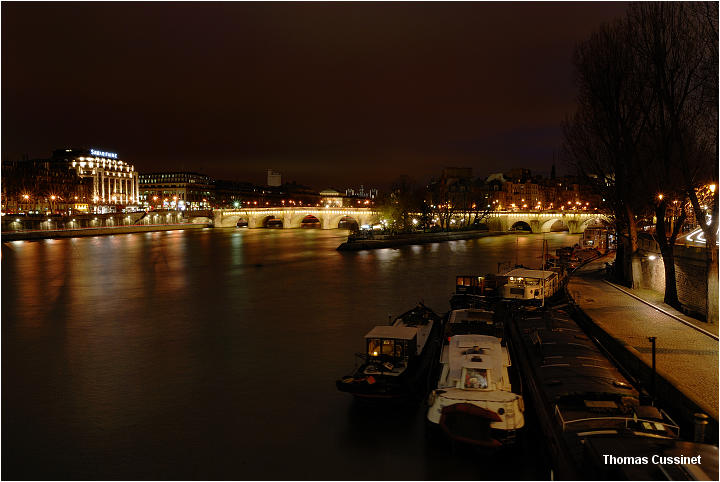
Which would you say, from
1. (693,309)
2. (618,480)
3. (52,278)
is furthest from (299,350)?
(52,278)

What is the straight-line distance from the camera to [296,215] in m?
74.2

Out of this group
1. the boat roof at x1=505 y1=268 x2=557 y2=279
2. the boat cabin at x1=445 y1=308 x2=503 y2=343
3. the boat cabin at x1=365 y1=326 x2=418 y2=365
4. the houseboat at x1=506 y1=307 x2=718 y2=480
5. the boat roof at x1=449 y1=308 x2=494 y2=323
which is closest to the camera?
the houseboat at x1=506 y1=307 x2=718 y2=480

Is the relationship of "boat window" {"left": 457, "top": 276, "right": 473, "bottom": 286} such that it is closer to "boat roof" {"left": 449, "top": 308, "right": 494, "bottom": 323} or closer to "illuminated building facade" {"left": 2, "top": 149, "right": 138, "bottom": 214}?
"boat roof" {"left": 449, "top": 308, "right": 494, "bottom": 323}

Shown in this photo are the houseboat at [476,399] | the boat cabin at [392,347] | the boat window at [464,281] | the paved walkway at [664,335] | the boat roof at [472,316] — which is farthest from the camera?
the boat window at [464,281]

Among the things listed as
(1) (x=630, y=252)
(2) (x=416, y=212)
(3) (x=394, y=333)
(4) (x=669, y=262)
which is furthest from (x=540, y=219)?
(3) (x=394, y=333)

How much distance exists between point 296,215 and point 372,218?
13.7m

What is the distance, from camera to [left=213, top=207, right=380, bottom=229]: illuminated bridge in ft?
222

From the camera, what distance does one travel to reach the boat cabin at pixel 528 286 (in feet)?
53.3

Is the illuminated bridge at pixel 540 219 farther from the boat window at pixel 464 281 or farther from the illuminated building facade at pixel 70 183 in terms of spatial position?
the illuminated building facade at pixel 70 183

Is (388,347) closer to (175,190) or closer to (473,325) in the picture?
(473,325)

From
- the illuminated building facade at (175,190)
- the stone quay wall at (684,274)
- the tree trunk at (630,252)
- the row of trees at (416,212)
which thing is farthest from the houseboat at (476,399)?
the illuminated building facade at (175,190)

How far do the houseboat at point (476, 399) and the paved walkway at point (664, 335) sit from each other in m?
2.42

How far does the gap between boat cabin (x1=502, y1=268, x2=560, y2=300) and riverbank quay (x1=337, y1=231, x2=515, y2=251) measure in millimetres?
25402

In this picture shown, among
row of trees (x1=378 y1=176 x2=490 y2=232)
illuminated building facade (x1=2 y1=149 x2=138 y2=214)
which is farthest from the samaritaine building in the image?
row of trees (x1=378 y1=176 x2=490 y2=232)
